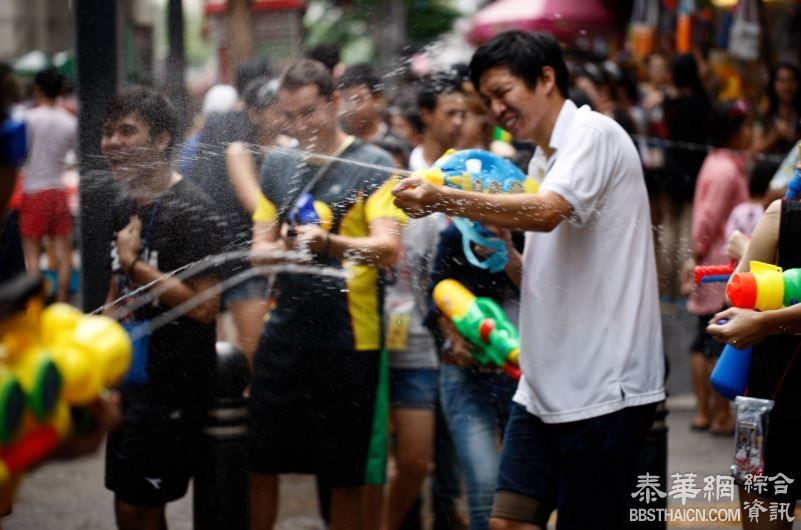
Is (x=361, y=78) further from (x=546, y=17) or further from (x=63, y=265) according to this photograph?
(x=546, y=17)

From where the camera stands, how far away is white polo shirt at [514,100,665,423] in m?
3.73

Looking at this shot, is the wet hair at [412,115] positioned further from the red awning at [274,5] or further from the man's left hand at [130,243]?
the man's left hand at [130,243]

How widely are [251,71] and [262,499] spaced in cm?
257

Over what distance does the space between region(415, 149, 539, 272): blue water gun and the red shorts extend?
6848 mm

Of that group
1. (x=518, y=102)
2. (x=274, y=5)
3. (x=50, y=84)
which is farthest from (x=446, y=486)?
(x=50, y=84)

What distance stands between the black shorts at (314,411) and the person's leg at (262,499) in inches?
1.9

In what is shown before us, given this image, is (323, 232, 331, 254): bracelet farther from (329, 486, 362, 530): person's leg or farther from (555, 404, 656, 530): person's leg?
(555, 404, 656, 530): person's leg

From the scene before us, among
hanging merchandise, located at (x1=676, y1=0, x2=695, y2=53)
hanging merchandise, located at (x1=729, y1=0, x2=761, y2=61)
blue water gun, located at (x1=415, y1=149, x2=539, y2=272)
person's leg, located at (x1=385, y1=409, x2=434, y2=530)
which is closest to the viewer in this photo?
blue water gun, located at (x1=415, y1=149, x2=539, y2=272)

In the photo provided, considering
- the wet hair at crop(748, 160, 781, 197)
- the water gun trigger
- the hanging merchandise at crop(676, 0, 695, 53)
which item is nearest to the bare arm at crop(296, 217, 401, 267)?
the water gun trigger

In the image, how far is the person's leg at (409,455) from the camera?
533cm

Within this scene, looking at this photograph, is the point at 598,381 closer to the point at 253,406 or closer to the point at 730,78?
the point at 253,406

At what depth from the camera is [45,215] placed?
11125 millimetres

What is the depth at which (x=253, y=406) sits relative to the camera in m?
4.74

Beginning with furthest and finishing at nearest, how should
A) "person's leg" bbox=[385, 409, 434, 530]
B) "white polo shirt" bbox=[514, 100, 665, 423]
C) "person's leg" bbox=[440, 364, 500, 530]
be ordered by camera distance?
"person's leg" bbox=[385, 409, 434, 530] → "person's leg" bbox=[440, 364, 500, 530] → "white polo shirt" bbox=[514, 100, 665, 423]
